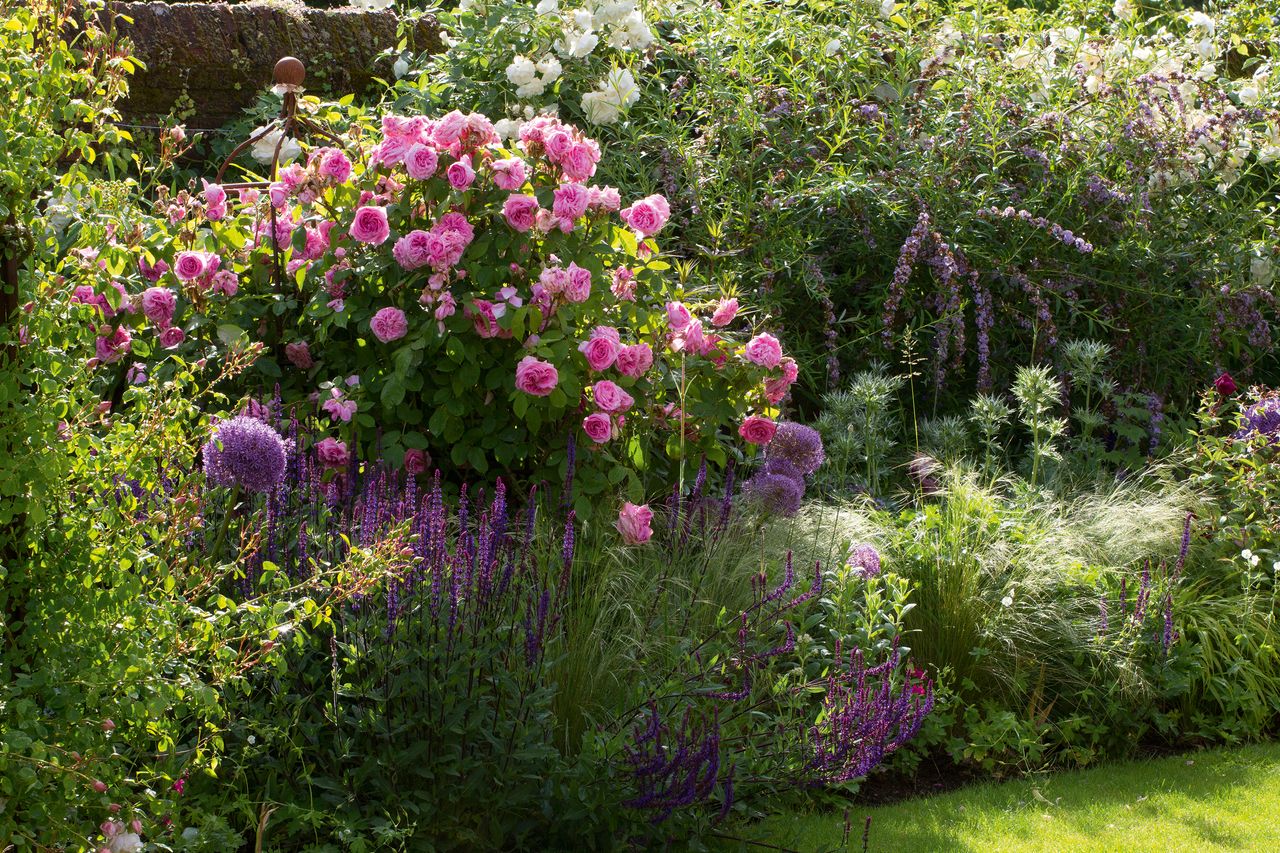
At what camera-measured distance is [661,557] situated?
4.08 m

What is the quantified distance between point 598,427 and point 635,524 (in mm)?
345

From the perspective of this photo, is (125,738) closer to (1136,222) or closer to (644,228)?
(644,228)

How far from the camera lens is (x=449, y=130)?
4043 millimetres

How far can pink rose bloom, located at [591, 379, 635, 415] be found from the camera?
402cm

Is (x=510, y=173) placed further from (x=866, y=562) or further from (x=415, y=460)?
(x=866, y=562)

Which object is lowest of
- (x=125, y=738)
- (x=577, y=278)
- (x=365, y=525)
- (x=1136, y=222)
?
(x=125, y=738)

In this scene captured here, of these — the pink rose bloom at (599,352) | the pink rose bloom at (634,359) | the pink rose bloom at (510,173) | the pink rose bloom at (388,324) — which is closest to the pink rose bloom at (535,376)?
the pink rose bloom at (599,352)

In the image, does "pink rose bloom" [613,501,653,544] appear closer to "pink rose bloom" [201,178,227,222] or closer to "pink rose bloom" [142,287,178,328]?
A: "pink rose bloom" [142,287,178,328]

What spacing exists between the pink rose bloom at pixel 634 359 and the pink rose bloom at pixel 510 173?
59 centimetres

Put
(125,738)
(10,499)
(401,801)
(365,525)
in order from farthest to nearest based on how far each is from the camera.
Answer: (365,525), (401,801), (125,738), (10,499)

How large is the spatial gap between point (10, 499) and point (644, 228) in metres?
2.49

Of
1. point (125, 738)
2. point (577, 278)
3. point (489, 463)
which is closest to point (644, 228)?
point (577, 278)

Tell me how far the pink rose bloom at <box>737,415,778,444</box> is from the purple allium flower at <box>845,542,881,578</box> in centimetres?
61

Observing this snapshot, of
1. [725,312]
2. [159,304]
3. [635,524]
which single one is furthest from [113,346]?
[725,312]
